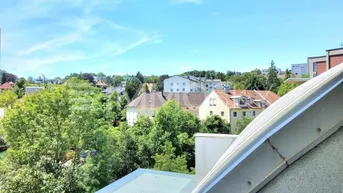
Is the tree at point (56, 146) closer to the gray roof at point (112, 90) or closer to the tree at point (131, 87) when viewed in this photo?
the gray roof at point (112, 90)

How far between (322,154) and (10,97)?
46.4 feet

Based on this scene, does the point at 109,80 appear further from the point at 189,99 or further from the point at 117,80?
the point at 189,99

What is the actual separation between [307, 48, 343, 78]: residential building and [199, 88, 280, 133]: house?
9.37 m

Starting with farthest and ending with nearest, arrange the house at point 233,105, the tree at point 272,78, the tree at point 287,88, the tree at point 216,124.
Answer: the tree at point 272,78, the house at point 233,105, the tree at point 216,124, the tree at point 287,88

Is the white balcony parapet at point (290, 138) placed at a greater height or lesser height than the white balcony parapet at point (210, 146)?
greater

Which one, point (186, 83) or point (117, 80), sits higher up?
point (117, 80)

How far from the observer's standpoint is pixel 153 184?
5.27 feet

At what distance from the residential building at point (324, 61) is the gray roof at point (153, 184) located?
82.3 inches

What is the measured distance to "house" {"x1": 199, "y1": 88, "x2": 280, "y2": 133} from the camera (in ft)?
45.5

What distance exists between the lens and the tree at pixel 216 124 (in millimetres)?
13133

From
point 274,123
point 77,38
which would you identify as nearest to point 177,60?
point 77,38

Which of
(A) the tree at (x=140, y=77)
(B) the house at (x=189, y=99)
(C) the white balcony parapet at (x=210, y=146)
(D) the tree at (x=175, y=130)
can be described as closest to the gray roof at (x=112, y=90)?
(A) the tree at (x=140, y=77)

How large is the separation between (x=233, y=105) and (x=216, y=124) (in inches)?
67.5

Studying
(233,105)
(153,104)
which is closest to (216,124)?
(233,105)
